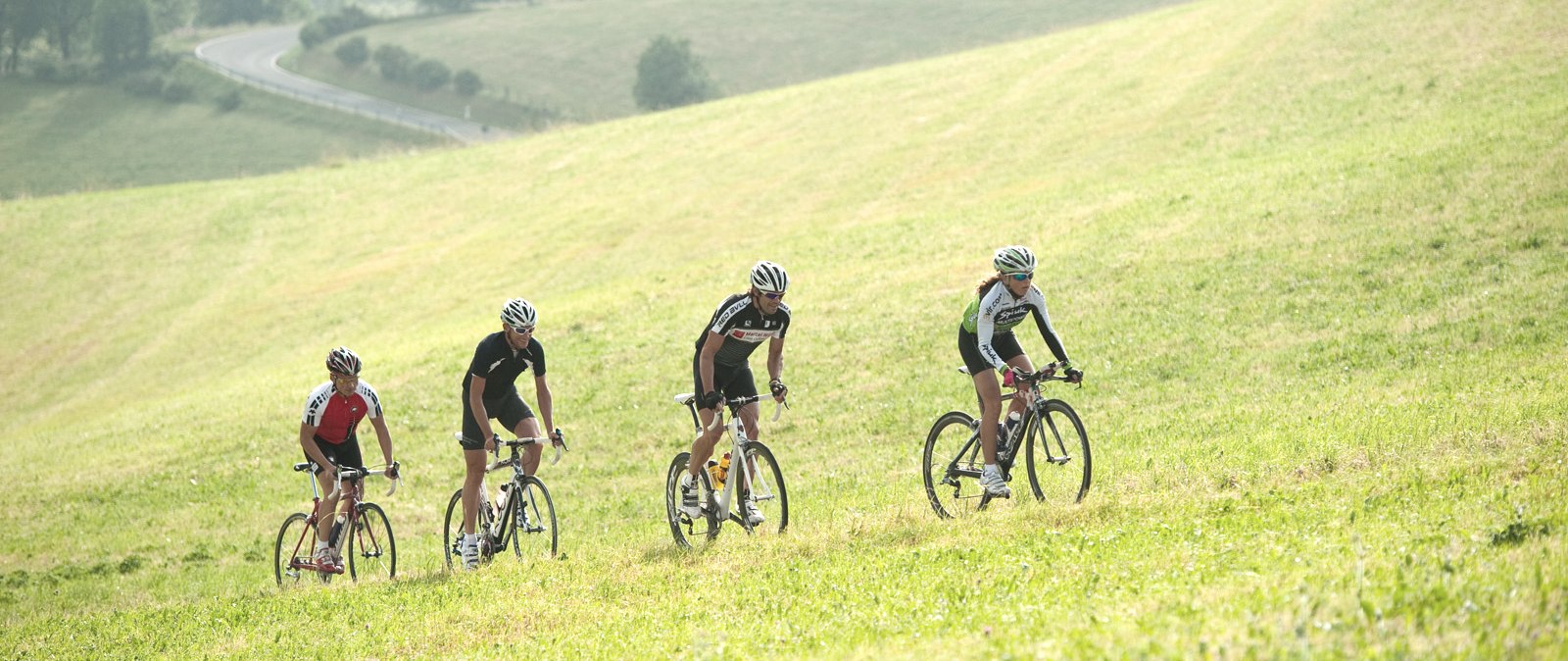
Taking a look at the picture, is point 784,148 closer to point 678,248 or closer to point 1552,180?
point 678,248

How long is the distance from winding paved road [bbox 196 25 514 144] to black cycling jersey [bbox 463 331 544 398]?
72580mm

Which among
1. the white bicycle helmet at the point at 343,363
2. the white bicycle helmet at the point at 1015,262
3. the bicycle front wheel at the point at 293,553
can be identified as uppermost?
the white bicycle helmet at the point at 1015,262

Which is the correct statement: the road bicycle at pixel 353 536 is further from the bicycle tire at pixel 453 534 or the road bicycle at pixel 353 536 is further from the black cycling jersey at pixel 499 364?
the black cycling jersey at pixel 499 364

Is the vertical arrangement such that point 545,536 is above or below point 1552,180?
below

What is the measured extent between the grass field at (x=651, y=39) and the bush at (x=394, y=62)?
3.79 ft

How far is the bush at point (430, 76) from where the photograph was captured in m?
Answer: 99.0

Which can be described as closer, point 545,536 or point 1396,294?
point 545,536

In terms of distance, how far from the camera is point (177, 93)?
9700 centimetres

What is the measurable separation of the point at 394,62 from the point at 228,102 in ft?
44.2

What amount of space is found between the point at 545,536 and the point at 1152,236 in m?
15.1

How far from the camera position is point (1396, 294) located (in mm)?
18891

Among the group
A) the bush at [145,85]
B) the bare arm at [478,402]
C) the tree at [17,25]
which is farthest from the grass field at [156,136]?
the bare arm at [478,402]

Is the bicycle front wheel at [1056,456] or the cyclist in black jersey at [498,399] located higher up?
the cyclist in black jersey at [498,399]

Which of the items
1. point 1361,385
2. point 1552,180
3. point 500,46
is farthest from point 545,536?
point 500,46
